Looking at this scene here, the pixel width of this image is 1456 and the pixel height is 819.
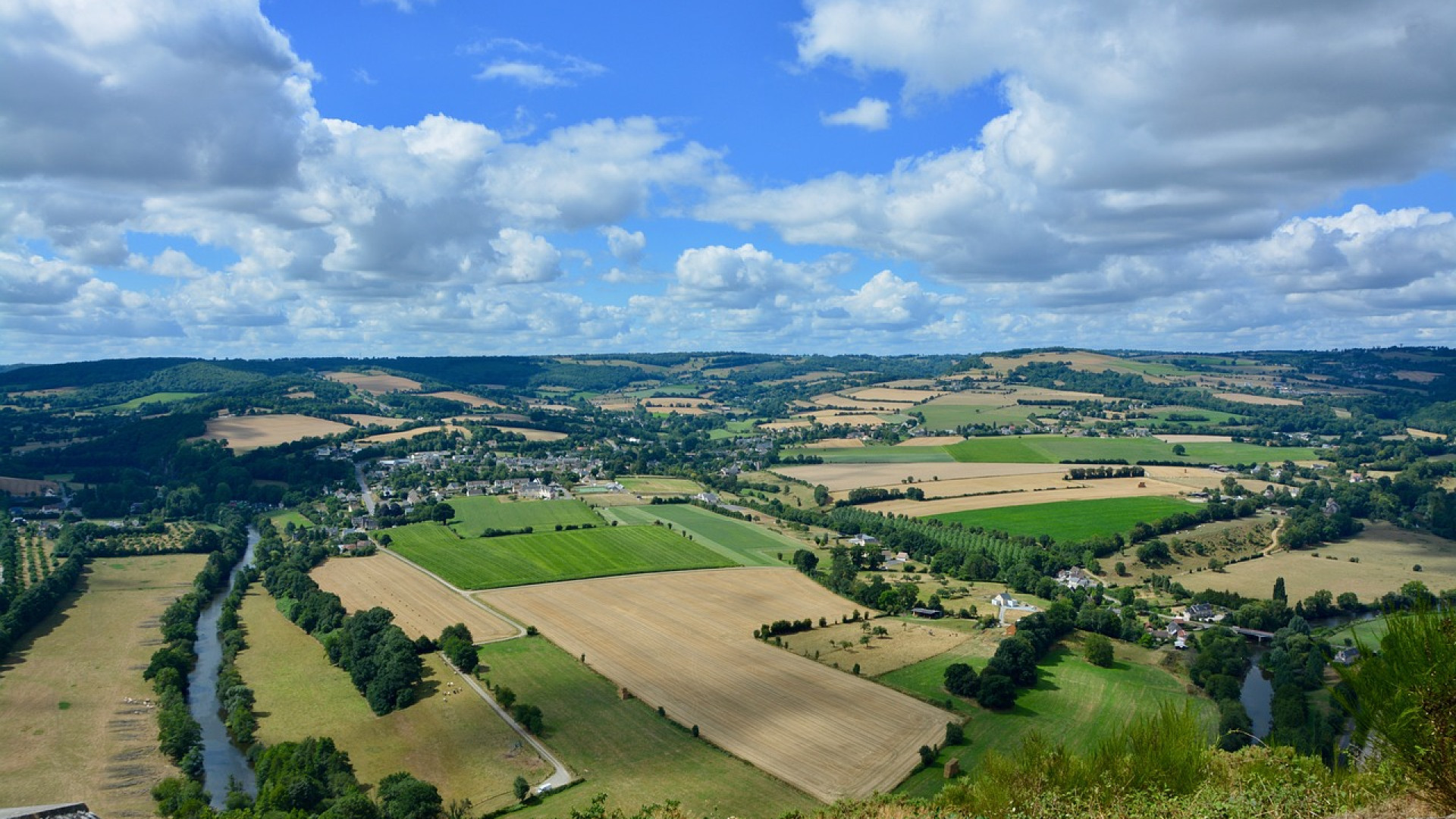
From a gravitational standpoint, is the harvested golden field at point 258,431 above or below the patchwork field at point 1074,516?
above

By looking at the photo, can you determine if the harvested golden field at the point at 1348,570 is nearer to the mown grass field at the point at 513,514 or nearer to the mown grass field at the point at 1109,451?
the mown grass field at the point at 1109,451

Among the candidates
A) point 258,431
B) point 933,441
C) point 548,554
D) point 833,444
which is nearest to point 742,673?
point 548,554

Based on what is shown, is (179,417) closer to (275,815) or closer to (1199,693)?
(275,815)

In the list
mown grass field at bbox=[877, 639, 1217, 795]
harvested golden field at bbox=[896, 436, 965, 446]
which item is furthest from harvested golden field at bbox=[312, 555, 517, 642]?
harvested golden field at bbox=[896, 436, 965, 446]

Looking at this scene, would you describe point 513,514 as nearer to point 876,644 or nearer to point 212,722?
point 212,722

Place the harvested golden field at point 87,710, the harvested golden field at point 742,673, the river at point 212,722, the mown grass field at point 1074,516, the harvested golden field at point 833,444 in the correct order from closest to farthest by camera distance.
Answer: the harvested golden field at point 87,710 < the harvested golden field at point 742,673 < the river at point 212,722 < the mown grass field at point 1074,516 < the harvested golden field at point 833,444

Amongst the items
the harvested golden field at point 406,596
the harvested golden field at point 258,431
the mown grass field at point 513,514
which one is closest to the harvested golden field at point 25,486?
the harvested golden field at point 258,431

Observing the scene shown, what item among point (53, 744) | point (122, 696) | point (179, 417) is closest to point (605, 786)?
point (53, 744)

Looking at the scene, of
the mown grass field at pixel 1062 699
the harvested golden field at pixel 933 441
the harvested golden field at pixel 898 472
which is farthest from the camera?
the harvested golden field at pixel 933 441
